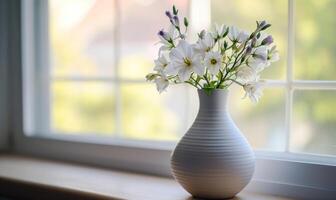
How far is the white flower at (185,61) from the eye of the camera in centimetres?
90

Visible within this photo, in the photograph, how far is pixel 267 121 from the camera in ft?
3.67

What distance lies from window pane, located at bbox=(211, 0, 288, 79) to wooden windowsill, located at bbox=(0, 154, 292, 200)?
30cm

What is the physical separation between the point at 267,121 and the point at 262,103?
0.05 meters

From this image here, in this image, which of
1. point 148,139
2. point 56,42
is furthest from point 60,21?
point 148,139

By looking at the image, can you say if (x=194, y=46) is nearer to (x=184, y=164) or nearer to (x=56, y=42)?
(x=184, y=164)

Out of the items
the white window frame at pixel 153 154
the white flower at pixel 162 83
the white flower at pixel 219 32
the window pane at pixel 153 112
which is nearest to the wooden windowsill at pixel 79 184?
the white window frame at pixel 153 154

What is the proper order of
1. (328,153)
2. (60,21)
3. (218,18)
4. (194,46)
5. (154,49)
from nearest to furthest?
1. (194,46)
2. (328,153)
3. (218,18)
4. (154,49)
5. (60,21)

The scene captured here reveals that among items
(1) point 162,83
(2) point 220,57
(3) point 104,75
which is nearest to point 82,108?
(3) point 104,75

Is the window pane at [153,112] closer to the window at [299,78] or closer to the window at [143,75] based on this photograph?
the window at [143,75]

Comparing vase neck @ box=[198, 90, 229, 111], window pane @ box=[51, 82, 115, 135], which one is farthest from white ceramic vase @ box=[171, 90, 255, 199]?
window pane @ box=[51, 82, 115, 135]

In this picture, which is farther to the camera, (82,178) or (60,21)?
(60,21)

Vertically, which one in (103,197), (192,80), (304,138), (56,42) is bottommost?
(103,197)

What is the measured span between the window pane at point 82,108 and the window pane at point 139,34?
10cm

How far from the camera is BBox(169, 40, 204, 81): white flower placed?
905 millimetres
